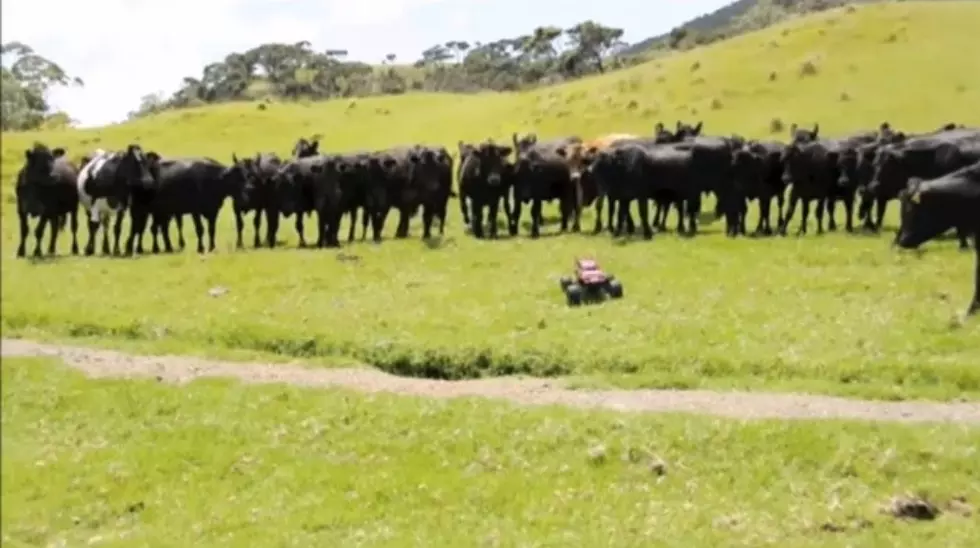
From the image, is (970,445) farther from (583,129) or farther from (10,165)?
(583,129)

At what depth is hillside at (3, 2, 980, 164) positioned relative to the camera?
32.4 m

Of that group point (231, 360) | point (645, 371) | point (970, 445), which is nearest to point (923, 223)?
point (645, 371)

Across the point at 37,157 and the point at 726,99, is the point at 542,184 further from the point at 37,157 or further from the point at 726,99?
the point at 37,157

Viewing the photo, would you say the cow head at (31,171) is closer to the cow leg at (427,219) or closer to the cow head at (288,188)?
the cow head at (288,188)

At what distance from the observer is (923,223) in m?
18.4

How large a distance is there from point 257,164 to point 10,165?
24834mm

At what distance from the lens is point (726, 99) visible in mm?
39531

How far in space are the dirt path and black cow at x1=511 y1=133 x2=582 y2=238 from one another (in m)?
11.9

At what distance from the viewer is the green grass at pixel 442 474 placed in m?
9.83

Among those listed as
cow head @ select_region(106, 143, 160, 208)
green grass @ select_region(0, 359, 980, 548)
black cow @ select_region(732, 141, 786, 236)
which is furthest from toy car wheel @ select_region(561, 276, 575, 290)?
black cow @ select_region(732, 141, 786, 236)

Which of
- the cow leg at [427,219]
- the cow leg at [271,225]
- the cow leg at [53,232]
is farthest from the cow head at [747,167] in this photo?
the cow leg at [53,232]

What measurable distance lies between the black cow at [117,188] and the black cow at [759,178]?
11.3 meters

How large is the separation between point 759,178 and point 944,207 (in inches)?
321

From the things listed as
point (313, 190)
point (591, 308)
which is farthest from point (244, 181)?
point (591, 308)
